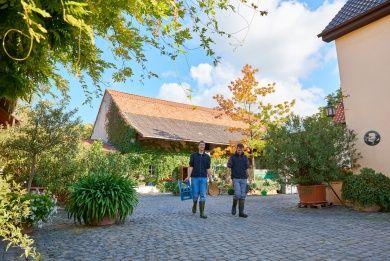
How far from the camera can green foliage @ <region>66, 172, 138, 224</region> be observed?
24.5 feet

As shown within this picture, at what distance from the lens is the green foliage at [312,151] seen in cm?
1008

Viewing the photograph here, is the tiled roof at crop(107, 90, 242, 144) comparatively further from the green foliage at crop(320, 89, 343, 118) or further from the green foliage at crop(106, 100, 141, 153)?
the green foliage at crop(320, 89, 343, 118)

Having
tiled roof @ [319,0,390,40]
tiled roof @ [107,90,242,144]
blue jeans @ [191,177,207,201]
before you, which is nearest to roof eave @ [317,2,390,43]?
tiled roof @ [319,0,390,40]

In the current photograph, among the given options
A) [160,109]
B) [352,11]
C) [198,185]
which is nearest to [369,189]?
[198,185]

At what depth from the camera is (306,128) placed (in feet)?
34.6

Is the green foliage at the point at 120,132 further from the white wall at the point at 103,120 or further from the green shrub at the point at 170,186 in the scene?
the green shrub at the point at 170,186

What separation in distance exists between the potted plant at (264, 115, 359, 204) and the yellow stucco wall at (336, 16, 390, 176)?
0.49 meters

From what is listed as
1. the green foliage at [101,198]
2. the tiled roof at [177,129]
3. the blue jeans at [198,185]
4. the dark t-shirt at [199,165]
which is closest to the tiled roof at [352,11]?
the dark t-shirt at [199,165]

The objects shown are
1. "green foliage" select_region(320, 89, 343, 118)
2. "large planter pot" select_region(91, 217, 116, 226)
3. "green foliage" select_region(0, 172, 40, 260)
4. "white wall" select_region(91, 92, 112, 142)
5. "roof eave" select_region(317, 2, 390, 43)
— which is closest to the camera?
"green foliage" select_region(0, 172, 40, 260)

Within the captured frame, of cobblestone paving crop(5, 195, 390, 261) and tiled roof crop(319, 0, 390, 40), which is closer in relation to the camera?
cobblestone paving crop(5, 195, 390, 261)

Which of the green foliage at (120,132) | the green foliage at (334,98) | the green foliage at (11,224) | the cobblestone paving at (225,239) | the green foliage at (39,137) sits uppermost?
the green foliage at (120,132)

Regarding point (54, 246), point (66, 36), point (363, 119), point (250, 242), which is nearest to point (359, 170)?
point (363, 119)

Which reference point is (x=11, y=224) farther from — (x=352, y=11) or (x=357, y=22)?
(x=352, y=11)

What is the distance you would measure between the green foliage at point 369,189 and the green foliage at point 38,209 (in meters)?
7.78
